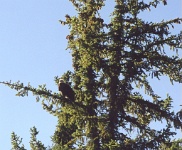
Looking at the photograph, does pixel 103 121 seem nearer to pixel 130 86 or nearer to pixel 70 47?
pixel 130 86

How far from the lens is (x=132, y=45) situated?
49.3 ft

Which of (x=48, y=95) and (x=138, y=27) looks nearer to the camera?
(x=48, y=95)

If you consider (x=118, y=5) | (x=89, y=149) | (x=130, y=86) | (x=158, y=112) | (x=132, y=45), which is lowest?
(x=89, y=149)

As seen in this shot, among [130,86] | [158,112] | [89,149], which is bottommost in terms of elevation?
[89,149]

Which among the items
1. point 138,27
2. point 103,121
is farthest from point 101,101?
point 138,27

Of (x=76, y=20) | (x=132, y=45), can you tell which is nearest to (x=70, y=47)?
(x=76, y=20)

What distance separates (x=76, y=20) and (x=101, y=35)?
42.4 inches

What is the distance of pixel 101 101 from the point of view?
14.7m

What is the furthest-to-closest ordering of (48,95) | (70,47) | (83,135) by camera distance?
(70,47) → (83,135) → (48,95)

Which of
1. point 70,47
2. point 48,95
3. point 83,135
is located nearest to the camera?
point 48,95

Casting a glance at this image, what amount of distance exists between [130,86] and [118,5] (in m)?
3.15

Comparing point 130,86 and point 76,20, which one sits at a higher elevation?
point 76,20

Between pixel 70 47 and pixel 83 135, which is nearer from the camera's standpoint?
pixel 83 135

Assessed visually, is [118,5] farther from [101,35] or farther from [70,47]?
[70,47]
